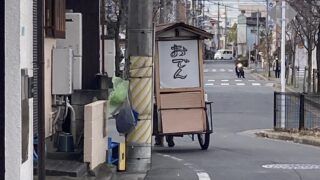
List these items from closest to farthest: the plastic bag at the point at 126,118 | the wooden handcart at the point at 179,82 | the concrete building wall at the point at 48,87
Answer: the plastic bag at the point at 126,118
the concrete building wall at the point at 48,87
the wooden handcart at the point at 179,82

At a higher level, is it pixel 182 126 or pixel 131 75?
pixel 131 75

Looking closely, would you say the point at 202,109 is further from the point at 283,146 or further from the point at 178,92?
the point at 283,146

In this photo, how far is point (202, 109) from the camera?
52.4 feet

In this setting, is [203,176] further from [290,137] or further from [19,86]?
[290,137]

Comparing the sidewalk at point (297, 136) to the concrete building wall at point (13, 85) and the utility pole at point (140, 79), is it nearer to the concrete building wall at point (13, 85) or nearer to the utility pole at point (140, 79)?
the utility pole at point (140, 79)

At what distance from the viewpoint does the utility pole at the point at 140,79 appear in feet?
40.3

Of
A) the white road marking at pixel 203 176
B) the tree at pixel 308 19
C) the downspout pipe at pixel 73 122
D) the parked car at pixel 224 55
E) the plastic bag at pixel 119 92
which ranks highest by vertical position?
the tree at pixel 308 19

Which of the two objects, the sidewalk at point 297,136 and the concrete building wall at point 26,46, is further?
the sidewalk at point 297,136

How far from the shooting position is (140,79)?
12453 mm

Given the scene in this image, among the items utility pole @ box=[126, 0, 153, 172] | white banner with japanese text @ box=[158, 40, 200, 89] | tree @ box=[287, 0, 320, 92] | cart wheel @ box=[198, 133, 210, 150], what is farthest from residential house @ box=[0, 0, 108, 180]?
tree @ box=[287, 0, 320, 92]

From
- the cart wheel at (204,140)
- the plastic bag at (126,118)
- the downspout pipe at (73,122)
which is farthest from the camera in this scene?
the cart wheel at (204,140)

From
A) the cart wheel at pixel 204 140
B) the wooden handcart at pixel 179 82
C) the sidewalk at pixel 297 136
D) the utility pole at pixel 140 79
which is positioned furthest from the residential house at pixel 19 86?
the sidewalk at pixel 297 136

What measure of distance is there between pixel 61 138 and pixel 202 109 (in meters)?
5.12
